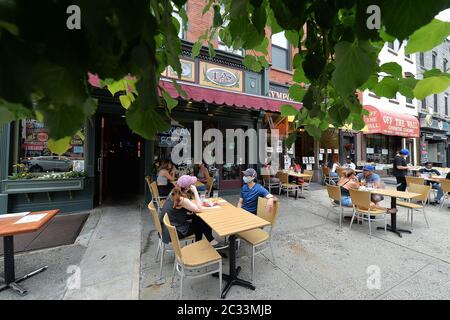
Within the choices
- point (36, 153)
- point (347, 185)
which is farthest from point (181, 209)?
point (36, 153)

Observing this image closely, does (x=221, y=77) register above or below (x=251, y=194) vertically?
above

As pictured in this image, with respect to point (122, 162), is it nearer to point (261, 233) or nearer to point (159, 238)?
point (159, 238)

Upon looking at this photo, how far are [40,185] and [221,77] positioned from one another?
652cm

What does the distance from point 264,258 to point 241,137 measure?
5617 mm

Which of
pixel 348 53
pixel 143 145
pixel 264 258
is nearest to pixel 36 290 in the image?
pixel 264 258

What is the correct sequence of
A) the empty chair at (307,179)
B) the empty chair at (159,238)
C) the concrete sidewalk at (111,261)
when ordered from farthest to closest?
the empty chair at (307,179) → the empty chair at (159,238) → the concrete sidewalk at (111,261)

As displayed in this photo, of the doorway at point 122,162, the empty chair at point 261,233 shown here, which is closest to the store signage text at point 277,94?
the doorway at point 122,162

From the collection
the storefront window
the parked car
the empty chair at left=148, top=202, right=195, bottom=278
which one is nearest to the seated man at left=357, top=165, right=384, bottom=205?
the empty chair at left=148, top=202, right=195, bottom=278

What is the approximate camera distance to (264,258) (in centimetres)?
386

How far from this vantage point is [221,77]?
26.7 ft

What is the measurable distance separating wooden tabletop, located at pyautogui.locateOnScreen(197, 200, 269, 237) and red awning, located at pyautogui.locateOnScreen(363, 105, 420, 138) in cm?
913

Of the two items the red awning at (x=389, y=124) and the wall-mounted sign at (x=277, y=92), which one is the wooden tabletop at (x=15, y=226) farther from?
the red awning at (x=389, y=124)

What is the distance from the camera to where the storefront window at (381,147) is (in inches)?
503

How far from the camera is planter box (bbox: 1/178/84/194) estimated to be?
5.43 m
